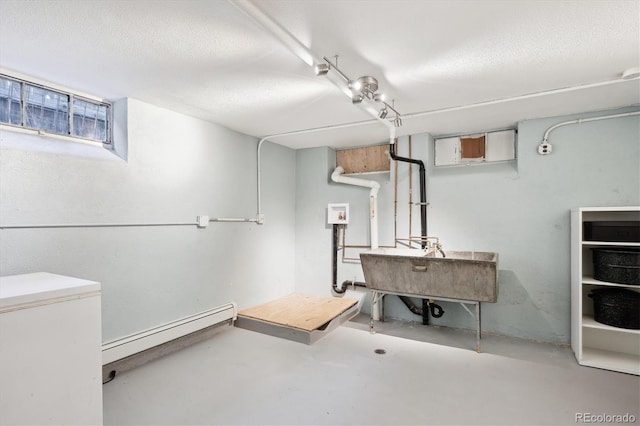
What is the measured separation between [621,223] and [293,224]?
12.2 ft

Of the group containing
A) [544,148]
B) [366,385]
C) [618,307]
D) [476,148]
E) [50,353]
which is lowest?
[366,385]

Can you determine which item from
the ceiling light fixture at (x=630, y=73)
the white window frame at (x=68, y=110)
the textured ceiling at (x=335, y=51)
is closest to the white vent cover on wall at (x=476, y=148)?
the textured ceiling at (x=335, y=51)

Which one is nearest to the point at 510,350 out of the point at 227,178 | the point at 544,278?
the point at 544,278

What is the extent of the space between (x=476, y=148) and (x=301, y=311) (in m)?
2.95

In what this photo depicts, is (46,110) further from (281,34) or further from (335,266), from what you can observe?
(335,266)

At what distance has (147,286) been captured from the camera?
118 inches

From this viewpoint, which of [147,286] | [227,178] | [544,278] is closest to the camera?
[147,286]

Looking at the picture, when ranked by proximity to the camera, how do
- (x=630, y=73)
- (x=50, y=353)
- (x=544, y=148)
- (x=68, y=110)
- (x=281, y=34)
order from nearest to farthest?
(x=50, y=353) < (x=281, y=34) < (x=630, y=73) < (x=68, y=110) < (x=544, y=148)

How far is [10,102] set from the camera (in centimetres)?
235

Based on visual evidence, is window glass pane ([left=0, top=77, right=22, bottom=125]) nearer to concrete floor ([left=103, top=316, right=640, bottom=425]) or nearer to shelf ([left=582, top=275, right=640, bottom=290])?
concrete floor ([left=103, top=316, right=640, bottom=425])

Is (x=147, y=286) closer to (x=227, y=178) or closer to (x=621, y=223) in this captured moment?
(x=227, y=178)

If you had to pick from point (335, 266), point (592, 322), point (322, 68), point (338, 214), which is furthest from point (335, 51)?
point (592, 322)

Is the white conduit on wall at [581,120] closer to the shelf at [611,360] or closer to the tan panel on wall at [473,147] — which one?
the tan panel on wall at [473,147]

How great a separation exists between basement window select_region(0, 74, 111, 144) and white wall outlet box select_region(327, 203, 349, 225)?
2.78m
